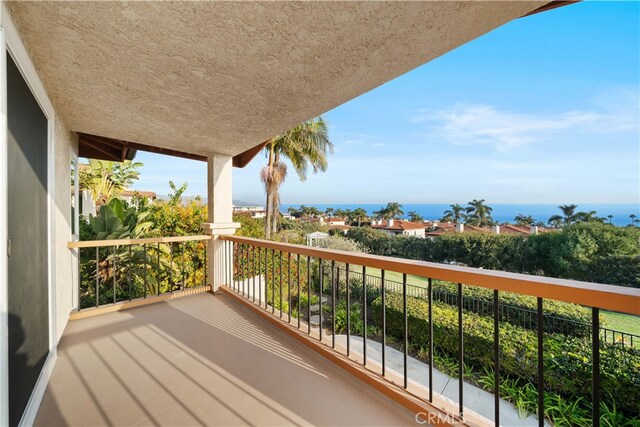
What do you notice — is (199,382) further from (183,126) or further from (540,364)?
(183,126)

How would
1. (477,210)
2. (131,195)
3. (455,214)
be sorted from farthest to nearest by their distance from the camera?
(455,214) → (477,210) → (131,195)

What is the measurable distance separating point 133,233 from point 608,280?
64.5 feet

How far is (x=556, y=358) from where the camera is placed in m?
4.36

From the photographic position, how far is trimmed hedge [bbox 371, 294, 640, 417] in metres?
3.91

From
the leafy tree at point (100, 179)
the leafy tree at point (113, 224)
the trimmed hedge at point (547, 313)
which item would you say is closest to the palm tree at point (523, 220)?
the trimmed hedge at point (547, 313)

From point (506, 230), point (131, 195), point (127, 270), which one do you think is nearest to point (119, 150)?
point (127, 270)

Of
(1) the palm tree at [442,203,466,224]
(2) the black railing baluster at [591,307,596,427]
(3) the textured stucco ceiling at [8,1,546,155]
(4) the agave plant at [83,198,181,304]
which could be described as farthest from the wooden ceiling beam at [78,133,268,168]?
(1) the palm tree at [442,203,466,224]

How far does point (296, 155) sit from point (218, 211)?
9249 mm

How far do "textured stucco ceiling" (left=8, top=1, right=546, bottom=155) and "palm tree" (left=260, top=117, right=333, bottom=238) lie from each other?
1014 cm

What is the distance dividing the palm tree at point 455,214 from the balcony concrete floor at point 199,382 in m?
40.5

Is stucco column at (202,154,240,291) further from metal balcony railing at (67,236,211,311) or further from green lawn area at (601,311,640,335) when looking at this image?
green lawn area at (601,311,640,335)

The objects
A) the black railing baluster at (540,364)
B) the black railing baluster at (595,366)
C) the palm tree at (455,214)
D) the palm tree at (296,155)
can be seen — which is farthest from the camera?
the palm tree at (455,214)

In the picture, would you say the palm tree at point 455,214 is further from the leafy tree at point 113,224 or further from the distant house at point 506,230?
the leafy tree at point 113,224

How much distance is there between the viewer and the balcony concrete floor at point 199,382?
1608 millimetres
